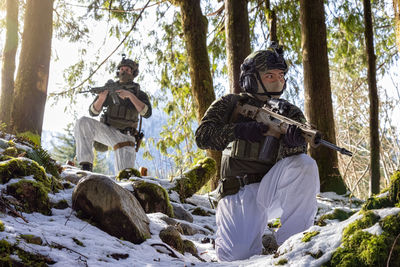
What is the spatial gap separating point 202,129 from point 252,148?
484 mm

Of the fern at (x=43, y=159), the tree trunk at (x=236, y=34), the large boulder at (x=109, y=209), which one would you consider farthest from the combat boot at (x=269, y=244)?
the tree trunk at (x=236, y=34)

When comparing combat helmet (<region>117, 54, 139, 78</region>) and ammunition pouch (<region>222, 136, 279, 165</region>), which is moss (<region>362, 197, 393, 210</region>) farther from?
combat helmet (<region>117, 54, 139, 78</region>)

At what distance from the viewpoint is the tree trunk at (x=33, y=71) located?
5547mm

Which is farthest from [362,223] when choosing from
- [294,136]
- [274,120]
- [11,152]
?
[11,152]

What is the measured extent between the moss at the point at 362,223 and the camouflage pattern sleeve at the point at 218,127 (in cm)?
163

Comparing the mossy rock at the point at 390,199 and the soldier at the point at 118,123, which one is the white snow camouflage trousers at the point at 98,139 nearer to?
the soldier at the point at 118,123

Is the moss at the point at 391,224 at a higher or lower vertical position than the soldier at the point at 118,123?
lower

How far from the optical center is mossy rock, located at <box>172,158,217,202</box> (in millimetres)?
5756

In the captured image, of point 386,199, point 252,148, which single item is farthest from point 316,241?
point 252,148

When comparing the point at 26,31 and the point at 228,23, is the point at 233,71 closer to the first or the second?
the point at 228,23

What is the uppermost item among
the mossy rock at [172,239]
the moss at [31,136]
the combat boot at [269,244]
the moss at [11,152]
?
the moss at [31,136]

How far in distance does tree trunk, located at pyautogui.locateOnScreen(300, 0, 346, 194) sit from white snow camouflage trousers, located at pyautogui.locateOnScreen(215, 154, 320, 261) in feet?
9.39

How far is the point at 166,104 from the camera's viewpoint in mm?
9930

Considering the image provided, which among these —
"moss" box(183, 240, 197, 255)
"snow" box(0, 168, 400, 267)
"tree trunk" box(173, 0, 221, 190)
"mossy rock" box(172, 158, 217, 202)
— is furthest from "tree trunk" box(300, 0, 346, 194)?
"moss" box(183, 240, 197, 255)
